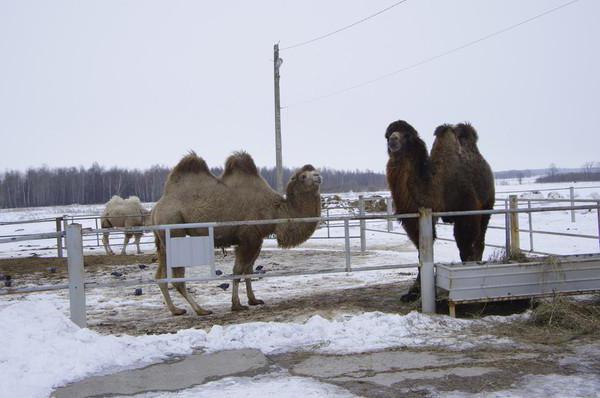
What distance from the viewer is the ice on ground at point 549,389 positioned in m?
4.05

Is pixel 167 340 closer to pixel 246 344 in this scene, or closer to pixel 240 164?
pixel 246 344

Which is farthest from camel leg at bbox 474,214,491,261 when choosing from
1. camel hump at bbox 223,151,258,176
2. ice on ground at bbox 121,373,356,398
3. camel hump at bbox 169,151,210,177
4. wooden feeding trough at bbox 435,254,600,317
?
ice on ground at bbox 121,373,356,398

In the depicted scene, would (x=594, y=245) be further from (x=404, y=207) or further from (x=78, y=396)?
(x=78, y=396)

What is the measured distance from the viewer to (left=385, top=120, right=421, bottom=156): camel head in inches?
289

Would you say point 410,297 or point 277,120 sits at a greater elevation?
point 277,120

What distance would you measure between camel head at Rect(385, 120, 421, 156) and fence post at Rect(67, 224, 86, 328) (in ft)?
13.2

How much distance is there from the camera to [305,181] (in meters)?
8.30

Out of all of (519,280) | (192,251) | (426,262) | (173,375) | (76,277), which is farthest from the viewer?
(426,262)

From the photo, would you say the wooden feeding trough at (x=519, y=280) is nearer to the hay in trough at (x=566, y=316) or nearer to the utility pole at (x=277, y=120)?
the hay in trough at (x=566, y=316)

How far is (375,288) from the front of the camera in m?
9.06

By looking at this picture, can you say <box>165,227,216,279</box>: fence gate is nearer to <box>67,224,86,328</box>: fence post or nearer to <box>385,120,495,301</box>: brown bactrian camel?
<box>67,224,86,328</box>: fence post

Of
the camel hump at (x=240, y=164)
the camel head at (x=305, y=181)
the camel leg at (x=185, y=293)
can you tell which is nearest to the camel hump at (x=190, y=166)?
the camel hump at (x=240, y=164)

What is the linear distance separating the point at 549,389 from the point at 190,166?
242 inches

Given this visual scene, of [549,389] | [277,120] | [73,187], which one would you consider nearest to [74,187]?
[73,187]
